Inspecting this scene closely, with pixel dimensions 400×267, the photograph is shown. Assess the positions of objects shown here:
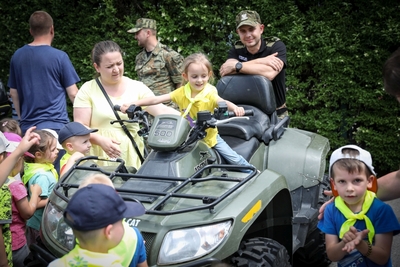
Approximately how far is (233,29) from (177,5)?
889 mm

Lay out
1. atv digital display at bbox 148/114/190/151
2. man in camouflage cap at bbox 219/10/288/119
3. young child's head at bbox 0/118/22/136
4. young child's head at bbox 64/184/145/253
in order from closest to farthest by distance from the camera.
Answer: young child's head at bbox 64/184/145/253 < atv digital display at bbox 148/114/190/151 < young child's head at bbox 0/118/22/136 < man in camouflage cap at bbox 219/10/288/119

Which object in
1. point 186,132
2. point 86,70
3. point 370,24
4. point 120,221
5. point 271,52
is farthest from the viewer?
point 86,70

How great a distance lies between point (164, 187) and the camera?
3.53 meters

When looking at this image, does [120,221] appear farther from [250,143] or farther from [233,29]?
[233,29]

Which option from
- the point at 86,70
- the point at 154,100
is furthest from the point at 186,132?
the point at 86,70

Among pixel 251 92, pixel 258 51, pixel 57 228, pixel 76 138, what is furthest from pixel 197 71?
pixel 57 228

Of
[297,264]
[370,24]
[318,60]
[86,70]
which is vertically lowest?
[297,264]

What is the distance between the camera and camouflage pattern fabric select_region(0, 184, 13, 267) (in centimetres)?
383

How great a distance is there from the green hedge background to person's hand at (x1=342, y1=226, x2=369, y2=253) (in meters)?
4.80

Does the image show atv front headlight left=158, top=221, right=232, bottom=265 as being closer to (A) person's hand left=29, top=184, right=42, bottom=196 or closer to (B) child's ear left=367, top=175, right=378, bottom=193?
(B) child's ear left=367, top=175, right=378, bottom=193

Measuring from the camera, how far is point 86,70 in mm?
9000

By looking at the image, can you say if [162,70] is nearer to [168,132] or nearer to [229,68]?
[229,68]

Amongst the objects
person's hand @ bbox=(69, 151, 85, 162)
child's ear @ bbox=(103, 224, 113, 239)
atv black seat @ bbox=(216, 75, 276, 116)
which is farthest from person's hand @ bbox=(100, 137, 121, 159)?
child's ear @ bbox=(103, 224, 113, 239)

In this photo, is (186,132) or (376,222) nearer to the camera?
(376,222)
